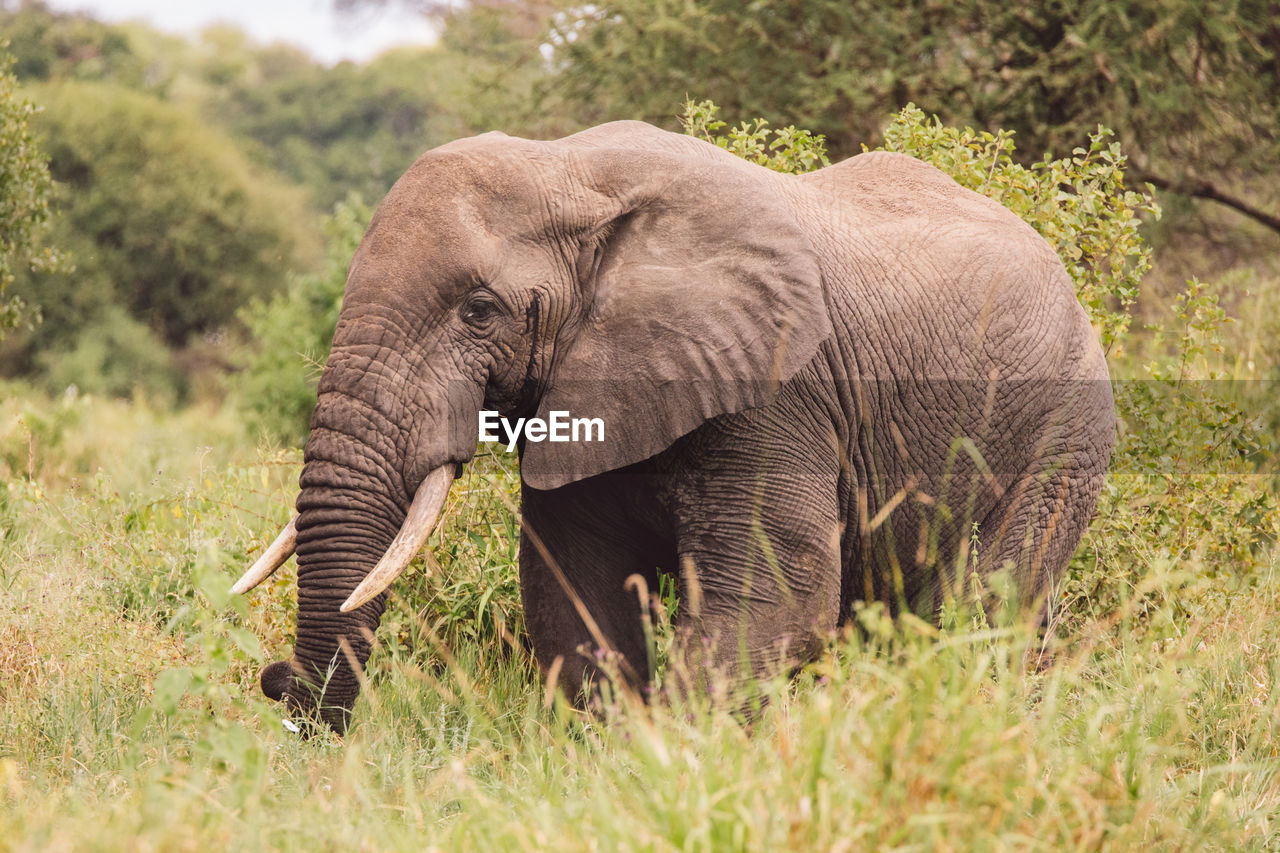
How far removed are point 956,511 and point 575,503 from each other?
131 cm

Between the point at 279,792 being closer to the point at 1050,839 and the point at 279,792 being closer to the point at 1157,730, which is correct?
the point at 1050,839

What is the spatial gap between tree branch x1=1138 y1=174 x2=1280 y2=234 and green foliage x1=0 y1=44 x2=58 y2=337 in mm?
8028

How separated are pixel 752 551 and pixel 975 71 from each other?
340 inches

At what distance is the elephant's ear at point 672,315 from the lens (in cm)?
425

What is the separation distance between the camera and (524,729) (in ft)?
15.6

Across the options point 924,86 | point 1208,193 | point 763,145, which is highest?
point 924,86

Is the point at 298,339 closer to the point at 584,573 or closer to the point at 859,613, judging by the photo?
the point at 584,573

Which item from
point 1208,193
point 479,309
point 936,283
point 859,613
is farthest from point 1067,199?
point 1208,193

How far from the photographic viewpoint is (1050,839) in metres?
2.99

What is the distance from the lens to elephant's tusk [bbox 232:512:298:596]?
13.8 feet

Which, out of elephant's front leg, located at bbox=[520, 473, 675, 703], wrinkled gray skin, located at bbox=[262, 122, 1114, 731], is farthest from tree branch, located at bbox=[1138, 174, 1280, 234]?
elephant's front leg, located at bbox=[520, 473, 675, 703]

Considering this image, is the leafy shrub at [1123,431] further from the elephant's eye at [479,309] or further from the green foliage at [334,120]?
the green foliage at [334,120]

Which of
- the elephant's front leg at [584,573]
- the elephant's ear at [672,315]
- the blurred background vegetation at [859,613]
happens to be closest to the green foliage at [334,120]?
the blurred background vegetation at [859,613]

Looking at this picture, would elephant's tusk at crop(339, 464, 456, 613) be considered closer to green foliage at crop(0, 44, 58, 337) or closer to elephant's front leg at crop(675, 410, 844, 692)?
elephant's front leg at crop(675, 410, 844, 692)
